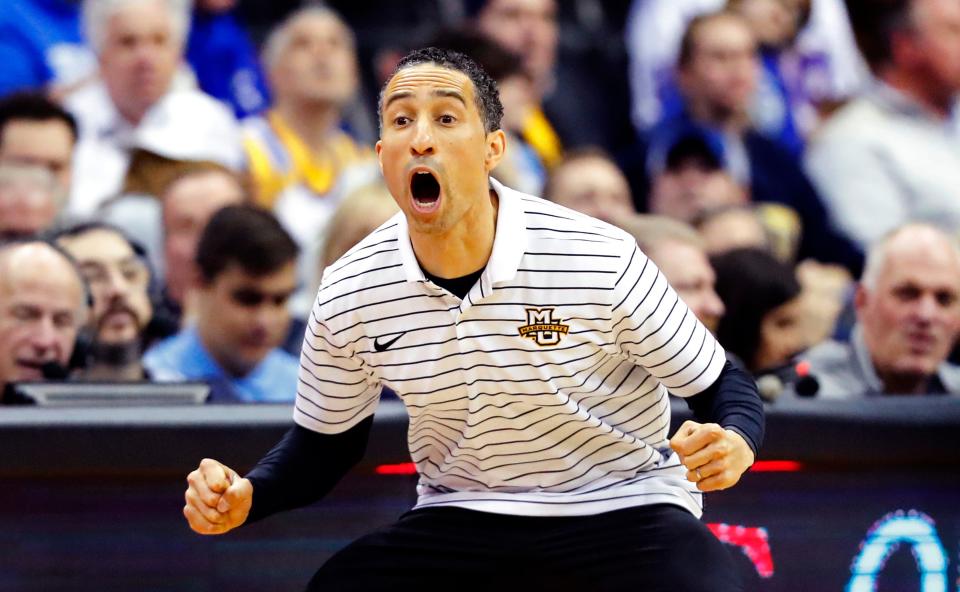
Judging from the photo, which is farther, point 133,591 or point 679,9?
point 679,9

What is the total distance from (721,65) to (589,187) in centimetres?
138

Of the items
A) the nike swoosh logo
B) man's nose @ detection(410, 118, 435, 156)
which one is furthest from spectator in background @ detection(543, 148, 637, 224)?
man's nose @ detection(410, 118, 435, 156)

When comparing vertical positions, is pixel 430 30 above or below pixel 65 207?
above

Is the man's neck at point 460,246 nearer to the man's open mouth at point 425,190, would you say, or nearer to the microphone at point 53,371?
the man's open mouth at point 425,190

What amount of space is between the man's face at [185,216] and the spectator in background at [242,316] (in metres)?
0.68

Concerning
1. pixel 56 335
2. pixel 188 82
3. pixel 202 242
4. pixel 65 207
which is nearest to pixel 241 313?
pixel 202 242

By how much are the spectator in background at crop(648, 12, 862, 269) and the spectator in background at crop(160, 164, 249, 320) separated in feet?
7.17

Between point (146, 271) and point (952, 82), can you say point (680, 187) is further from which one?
point (146, 271)

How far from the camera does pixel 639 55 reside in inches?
328

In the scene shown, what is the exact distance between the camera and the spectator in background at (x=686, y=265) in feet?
17.4

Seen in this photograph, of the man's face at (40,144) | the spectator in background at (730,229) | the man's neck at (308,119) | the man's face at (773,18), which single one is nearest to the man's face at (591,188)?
the spectator in background at (730,229)

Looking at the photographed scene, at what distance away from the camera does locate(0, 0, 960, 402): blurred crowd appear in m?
5.16

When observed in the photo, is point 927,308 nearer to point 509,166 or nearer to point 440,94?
point 509,166

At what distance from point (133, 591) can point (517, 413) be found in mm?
1093
